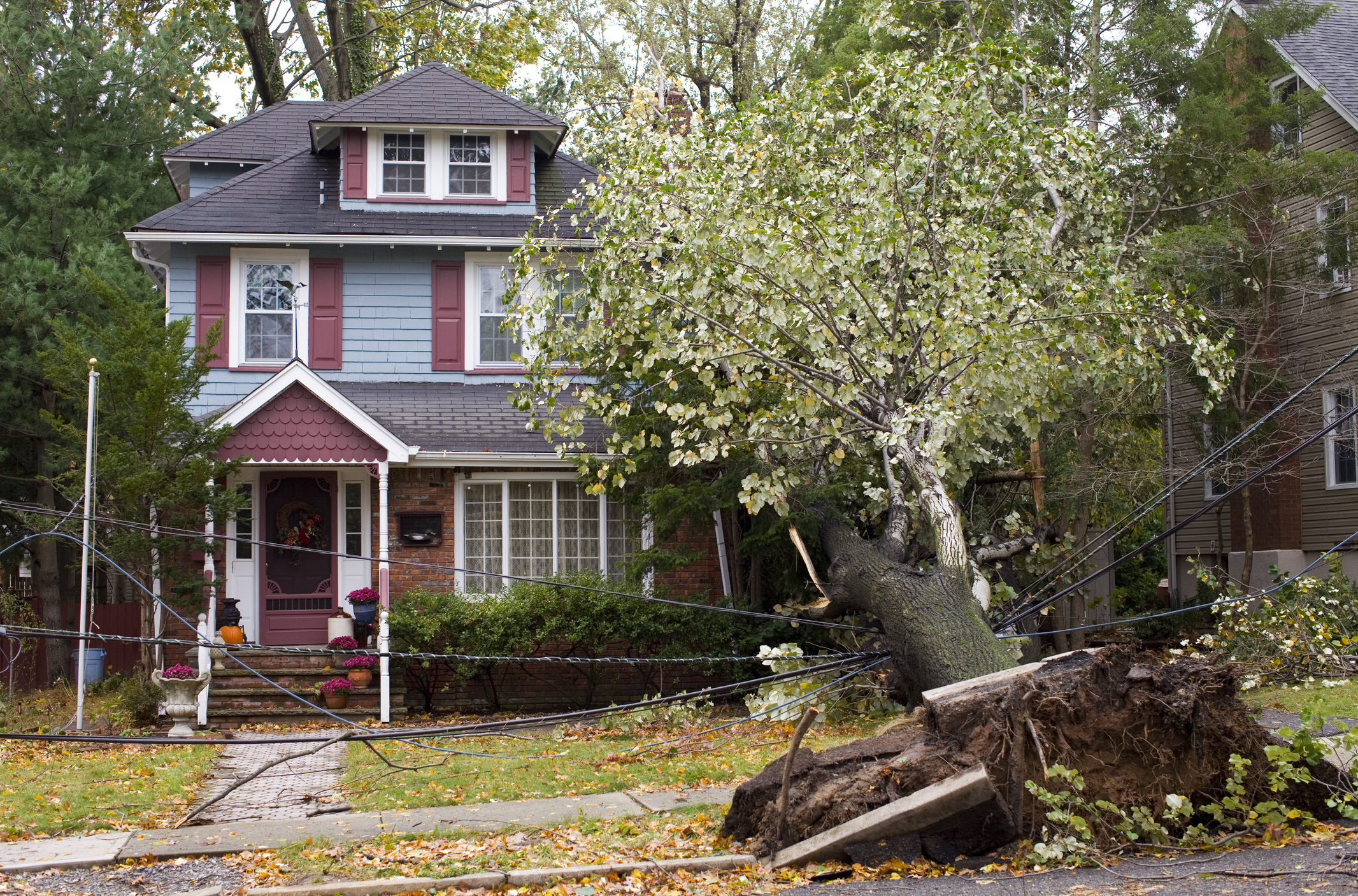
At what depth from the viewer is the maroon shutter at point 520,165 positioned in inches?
655

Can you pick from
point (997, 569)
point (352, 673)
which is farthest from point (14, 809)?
point (997, 569)

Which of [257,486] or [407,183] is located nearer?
[257,486]

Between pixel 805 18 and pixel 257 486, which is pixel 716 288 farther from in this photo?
pixel 805 18

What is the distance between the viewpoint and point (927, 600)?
28.4 ft

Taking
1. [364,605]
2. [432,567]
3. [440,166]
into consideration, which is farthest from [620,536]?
[440,166]

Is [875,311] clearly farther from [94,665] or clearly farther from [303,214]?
[94,665]

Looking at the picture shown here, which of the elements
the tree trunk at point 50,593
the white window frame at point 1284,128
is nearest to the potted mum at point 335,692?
the tree trunk at point 50,593

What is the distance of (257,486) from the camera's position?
48.3 ft

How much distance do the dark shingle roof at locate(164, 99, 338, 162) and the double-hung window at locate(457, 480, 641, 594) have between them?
6544 mm

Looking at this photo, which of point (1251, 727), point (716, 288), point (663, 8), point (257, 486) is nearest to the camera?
point (1251, 727)

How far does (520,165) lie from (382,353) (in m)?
3.35

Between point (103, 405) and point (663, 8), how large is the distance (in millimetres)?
16787

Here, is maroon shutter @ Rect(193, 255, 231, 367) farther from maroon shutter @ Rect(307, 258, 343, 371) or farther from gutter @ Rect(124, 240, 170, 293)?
maroon shutter @ Rect(307, 258, 343, 371)

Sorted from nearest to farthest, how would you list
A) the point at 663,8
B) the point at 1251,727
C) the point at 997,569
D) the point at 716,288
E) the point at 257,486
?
the point at 1251,727 → the point at 716,288 → the point at 997,569 → the point at 257,486 → the point at 663,8
